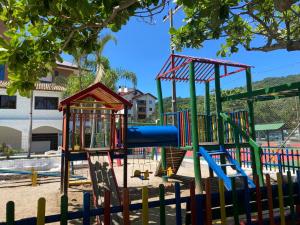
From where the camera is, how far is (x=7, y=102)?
2748 centimetres

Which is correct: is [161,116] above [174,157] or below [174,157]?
above

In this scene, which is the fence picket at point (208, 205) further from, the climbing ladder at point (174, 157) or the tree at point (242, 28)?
the climbing ladder at point (174, 157)

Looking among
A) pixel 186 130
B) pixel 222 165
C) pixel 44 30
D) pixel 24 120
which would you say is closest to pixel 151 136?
pixel 186 130

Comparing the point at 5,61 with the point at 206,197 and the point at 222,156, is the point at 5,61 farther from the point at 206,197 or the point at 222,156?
the point at 222,156

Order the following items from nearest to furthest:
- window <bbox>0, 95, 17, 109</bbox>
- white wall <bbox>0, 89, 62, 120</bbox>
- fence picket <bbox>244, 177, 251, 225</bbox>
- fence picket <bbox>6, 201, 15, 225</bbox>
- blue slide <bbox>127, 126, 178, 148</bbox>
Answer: fence picket <bbox>6, 201, 15, 225</bbox> < fence picket <bbox>244, 177, 251, 225</bbox> < blue slide <bbox>127, 126, 178, 148</bbox> < window <bbox>0, 95, 17, 109</bbox> < white wall <bbox>0, 89, 62, 120</bbox>

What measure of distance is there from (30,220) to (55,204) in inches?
211

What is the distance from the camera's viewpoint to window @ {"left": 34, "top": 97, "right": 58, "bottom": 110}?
29.0 m

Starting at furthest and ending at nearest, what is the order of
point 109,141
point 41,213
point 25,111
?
1. point 25,111
2. point 109,141
3. point 41,213

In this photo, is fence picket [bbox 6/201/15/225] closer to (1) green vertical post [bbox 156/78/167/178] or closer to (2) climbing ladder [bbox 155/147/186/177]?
(1) green vertical post [bbox 156/78/167/178]

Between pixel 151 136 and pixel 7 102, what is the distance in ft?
75.3

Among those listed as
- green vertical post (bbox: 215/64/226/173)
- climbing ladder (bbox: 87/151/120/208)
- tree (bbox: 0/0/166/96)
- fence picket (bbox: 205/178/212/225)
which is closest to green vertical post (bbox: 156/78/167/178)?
green vertical post (bbox: 215/64/226/173)

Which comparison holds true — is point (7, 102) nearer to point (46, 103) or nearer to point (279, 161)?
point (46, 103)

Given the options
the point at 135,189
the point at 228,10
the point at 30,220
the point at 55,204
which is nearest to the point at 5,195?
the point at 55,204

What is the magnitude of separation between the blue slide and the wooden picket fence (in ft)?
16.7
